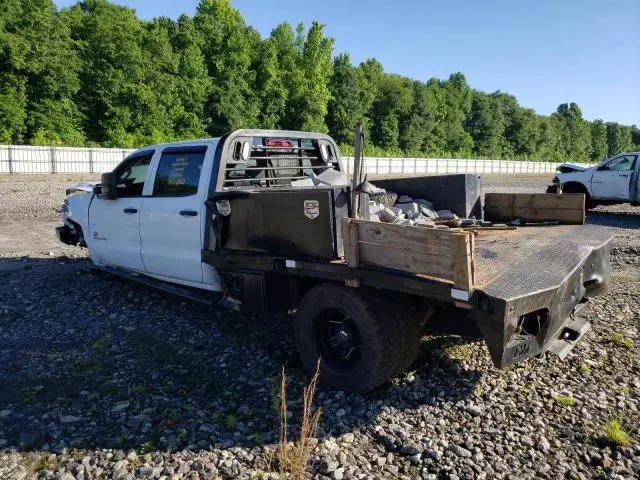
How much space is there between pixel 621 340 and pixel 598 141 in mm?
149906

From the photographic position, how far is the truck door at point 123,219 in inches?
244

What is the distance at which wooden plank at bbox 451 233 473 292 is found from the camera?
3.13 metres

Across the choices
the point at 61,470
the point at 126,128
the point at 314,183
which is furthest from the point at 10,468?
the point at 126,128

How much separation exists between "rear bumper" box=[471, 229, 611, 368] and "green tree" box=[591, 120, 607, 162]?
148 meters

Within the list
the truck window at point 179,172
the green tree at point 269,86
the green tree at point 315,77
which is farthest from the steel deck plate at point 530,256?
the green tree at point 315,77

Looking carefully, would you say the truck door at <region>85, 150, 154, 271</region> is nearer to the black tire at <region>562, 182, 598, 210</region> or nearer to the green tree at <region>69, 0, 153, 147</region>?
the black tire at <region>562, 182, 598, 210</region>

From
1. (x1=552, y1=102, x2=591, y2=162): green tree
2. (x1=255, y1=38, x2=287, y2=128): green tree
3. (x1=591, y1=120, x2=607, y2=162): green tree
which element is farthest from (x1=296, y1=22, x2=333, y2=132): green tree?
(x1=591, y1=120, x2=607, y2=162): green tree

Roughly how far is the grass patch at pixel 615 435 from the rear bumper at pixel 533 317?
23.9 inches

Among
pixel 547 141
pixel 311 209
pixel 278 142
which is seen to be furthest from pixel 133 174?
pixel 547 141

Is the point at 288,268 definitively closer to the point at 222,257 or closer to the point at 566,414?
the point at 222,257

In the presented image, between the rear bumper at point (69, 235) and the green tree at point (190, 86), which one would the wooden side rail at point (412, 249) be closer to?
the rear bumper at point (69, 235)

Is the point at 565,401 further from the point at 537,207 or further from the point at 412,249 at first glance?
the point at 537,207

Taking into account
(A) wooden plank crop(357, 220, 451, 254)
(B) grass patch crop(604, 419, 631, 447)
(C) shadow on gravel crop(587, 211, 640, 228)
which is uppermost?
(A) wooden plank crop(357, 220, 451, 254)

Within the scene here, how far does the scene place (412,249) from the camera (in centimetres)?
345
